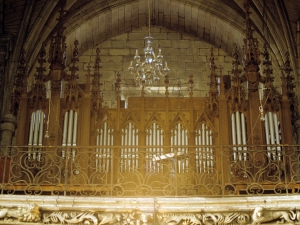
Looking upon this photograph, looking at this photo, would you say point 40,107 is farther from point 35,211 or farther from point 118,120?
point 35,211

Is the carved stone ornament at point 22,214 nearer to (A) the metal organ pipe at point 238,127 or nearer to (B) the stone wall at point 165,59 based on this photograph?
(A) the metal organ pipe at point 238,127

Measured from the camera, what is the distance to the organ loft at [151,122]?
12.2 meters

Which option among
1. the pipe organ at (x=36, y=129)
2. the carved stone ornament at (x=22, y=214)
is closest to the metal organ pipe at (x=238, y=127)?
the pipe organ at (x=36, y=129)

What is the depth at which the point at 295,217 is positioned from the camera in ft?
39.4

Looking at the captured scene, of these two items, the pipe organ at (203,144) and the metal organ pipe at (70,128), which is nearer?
the pipe organ at (203,144)

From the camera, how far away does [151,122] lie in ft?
52.0

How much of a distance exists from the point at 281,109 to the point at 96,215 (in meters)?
5.28

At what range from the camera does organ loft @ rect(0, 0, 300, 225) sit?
12.2 m

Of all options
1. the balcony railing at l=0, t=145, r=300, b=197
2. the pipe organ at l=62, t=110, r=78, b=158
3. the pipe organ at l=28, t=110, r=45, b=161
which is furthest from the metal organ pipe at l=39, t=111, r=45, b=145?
the balcony railing at l=0, t=145, r=300, b=197

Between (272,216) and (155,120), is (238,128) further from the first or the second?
(272,216)

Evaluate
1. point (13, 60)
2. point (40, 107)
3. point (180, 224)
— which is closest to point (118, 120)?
point (40, 107)

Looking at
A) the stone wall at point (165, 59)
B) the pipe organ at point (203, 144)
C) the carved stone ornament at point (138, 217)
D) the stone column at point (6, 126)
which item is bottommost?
the carved stone ornament at point (138, 217)

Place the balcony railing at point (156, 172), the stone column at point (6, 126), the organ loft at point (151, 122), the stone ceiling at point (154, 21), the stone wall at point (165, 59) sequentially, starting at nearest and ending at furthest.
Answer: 1. the organ loft at point (151, 122)
2. the balcony railing at point (156, 172)
3. the stone column at point (6, 126)
4. the stone ceiling at point (154, 21)
5. the stone wall at point (165, 59)

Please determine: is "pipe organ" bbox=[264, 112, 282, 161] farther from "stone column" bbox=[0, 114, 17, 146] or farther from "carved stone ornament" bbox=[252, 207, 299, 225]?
"stone column" bbox=[0, 114, 17, 146]
